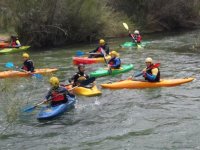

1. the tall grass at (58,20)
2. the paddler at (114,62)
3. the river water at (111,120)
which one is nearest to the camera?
the river water at (111,120)

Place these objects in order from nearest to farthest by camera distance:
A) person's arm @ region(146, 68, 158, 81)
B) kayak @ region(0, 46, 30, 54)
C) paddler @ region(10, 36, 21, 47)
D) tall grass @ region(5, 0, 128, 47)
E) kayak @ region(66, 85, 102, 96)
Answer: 1. kayak @ region(66, 85, 102, 96)
2. person's arm @ region(146, 68, 158, 81)
3. kayak @ region(0, 46, 30, 54)
4. paddler @ region(10, 36, 21, 47)
5. tall grass @ region(5, 0, 128, 47)

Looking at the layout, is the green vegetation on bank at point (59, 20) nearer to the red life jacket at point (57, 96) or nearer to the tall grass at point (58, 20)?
the tall grass at point (58, 20)

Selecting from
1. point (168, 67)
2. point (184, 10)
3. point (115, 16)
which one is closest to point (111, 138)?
point (168, 67)

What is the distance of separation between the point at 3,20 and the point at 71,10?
4134 millimetres

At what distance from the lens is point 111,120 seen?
32.6ft

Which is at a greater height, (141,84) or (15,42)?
(15,42)

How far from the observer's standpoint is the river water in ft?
27.8

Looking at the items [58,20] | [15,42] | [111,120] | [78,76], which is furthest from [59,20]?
[111,120]

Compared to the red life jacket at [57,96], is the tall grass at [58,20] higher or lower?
higher

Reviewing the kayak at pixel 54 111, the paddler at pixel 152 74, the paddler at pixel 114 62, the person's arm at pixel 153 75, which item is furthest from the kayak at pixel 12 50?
the kayak at pixel 54 111

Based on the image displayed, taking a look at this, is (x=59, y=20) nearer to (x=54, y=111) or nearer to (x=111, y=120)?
(x=54, y=111)

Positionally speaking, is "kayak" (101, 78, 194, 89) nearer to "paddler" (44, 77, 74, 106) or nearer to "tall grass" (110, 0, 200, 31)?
"paddler" (44, 77, 74, 106)

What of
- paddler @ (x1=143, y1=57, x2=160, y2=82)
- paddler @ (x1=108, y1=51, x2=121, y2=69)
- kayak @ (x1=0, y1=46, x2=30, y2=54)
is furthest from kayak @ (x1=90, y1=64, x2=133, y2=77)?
kayak @ (x1=0, y1=46, x2=30, y2=54)

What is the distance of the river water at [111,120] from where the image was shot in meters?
8.48
